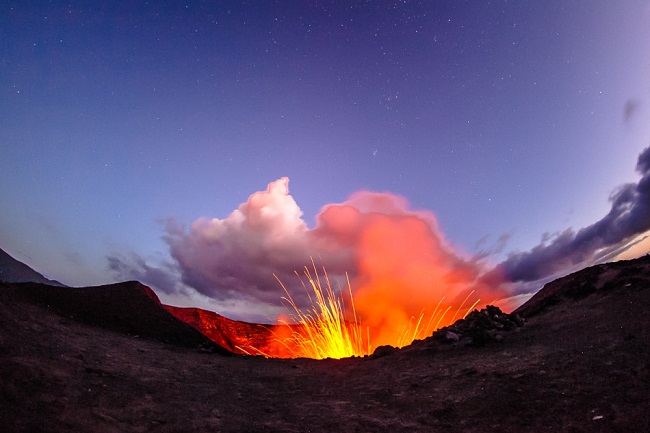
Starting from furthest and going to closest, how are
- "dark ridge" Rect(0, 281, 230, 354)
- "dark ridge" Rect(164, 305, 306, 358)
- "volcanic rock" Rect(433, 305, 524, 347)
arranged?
"dark ridge" Rect(164, 305, 306, 358), "dark ridge" Rect(0, 281, 230, 354), "volcanic rock" Rect(433, 305, 524, 347)

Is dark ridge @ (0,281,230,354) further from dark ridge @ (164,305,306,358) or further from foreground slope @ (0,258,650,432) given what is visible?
dark ridge @ (164,305,306,358)

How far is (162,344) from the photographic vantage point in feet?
24.6

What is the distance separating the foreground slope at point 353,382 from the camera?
3281 mm

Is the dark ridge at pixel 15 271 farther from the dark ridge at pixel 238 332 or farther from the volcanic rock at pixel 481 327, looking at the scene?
the volcanic rock at pixel 481 327

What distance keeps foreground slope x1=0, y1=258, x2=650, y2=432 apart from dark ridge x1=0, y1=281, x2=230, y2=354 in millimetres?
789

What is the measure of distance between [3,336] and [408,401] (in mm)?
4710

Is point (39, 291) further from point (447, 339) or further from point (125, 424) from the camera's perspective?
point (447, 339)

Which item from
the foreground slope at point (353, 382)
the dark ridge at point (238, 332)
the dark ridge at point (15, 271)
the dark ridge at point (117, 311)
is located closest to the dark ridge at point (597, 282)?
the foreground slope at point (353, 382)

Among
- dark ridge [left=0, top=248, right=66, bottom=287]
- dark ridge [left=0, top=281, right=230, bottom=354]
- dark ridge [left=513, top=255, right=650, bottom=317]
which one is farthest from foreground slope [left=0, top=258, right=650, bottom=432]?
dark ridge [left=0, top=248, right=66, bottom=287]

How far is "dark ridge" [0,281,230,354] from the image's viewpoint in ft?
25.2

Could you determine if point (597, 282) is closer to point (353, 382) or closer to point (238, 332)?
point (353, 382)

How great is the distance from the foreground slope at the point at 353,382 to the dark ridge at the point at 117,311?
2.59 feet

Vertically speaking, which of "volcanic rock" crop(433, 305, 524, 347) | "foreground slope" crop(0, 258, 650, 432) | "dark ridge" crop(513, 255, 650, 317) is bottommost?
"foreground slope" crop(0, 258, 650, 432)

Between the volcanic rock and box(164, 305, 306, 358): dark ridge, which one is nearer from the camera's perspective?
the volcanic rock
